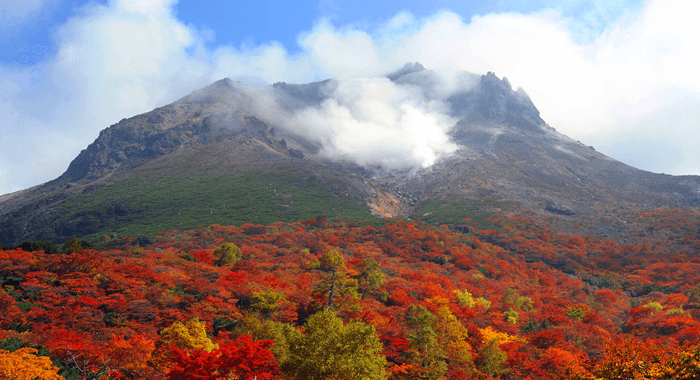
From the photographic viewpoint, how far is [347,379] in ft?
79.7

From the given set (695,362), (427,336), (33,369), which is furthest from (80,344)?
(695,362)

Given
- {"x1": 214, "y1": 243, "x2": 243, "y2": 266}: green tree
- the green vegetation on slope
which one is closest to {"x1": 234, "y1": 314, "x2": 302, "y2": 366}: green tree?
{"x1": 214, "y1": 243, "x2": 243, "y2": 266}: green tree

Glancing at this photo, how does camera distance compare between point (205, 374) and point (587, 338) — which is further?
point (587, 338)

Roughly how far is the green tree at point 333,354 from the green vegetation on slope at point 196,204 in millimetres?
99478

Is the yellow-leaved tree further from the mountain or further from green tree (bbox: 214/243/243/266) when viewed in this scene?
the mountain

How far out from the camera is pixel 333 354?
81.8ft

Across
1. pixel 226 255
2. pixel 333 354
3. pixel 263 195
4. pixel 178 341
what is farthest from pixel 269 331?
pixel 263 195

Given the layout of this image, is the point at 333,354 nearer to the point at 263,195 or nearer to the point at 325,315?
the point at 325,315

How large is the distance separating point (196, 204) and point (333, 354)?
124502 millimetres

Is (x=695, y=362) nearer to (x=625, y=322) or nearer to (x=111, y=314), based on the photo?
(x=111, y=314)

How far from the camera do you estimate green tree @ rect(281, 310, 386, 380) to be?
24359 millimetres

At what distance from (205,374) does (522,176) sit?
641 ft

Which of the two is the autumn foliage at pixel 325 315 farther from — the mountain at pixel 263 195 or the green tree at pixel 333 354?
the mountain at pixel 263 195

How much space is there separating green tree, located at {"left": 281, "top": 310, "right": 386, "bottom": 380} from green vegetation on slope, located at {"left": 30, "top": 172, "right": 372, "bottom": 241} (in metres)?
99.5
